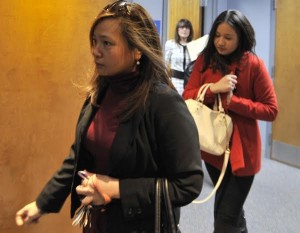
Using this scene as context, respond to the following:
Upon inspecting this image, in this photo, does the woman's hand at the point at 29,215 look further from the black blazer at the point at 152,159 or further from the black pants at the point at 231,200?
the black pants at the point at 231,200

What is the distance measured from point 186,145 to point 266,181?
3558mm

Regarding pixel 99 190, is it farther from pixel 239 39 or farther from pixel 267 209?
pixel 267 209

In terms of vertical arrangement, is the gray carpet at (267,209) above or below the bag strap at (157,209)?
below

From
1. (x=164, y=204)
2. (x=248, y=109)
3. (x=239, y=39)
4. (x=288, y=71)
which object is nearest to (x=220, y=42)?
(x=239, y=39)

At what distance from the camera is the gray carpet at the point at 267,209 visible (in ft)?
10.5

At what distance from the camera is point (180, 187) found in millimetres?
1163

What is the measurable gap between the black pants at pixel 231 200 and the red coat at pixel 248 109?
0.05 meters

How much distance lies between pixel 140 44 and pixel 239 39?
100cm

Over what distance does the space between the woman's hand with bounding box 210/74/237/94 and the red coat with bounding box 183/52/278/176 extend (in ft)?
0.20

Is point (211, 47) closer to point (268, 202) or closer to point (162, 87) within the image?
point (162, 87)

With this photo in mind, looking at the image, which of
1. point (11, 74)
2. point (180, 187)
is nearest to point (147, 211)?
point (180, 187)

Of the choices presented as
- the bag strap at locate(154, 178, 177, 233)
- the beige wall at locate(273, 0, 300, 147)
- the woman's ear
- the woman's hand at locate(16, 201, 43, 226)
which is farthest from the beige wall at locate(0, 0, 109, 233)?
the beige wall at locate(273, 0, 300, 147)

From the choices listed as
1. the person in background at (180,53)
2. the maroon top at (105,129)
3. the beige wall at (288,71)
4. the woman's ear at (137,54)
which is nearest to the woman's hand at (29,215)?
the maroon top at (105,129)

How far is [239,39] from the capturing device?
208cm
